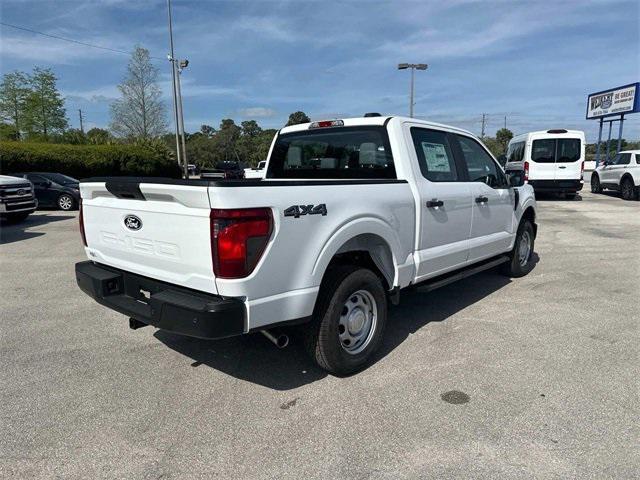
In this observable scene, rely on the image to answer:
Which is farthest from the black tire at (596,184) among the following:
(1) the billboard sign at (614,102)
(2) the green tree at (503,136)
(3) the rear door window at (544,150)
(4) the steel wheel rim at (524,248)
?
(2) the green tree at (503,136)

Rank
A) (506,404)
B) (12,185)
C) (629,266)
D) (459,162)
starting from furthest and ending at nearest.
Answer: (12,185) → (629,266) → (459,162) → (506,404)

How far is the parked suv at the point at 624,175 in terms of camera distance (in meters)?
17.0

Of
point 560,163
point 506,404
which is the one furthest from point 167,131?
point 506,404

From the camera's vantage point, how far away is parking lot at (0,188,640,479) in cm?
258

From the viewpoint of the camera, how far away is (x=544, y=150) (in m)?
16.3

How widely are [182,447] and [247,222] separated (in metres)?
1.35

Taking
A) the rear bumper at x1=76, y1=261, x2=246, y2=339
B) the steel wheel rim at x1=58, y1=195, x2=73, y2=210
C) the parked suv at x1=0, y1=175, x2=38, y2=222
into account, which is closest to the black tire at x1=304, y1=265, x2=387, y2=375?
the rear bumper at x1=76, y1=261, x2=246, y2=339

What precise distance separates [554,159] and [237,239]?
16.3m

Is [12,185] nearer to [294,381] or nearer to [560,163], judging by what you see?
[294,381]

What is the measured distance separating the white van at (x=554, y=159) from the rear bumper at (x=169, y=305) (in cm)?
1545

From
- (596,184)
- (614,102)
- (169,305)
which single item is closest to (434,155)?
(169,305)

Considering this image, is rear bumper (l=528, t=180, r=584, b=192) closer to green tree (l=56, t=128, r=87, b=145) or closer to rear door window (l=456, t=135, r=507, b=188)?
rear door window (l=456, t=135, r=507, b=188)

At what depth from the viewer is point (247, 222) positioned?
269 centimetres

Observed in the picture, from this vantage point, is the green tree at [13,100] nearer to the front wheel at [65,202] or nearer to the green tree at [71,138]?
the green tree at [71,138]
